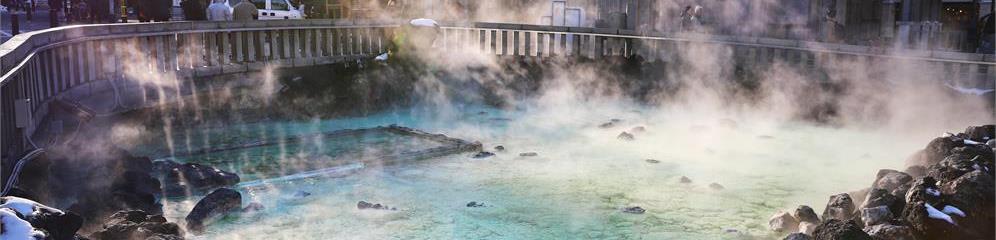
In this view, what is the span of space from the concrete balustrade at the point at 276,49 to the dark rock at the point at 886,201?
6.11m

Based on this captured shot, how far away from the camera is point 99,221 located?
31.8 feet

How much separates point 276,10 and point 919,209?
21.8 meters

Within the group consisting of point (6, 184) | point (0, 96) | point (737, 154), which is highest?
point (0, 96)

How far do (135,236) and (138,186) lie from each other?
3.08m

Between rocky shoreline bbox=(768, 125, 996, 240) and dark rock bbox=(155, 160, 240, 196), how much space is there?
7.05 metres

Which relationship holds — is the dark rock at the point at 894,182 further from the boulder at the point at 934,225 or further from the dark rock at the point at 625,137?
the dark rock at the point at 625,137

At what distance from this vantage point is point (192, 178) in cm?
1233

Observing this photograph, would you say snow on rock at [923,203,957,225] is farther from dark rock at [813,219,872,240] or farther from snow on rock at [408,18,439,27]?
snow on rock at [408,18,439,27]

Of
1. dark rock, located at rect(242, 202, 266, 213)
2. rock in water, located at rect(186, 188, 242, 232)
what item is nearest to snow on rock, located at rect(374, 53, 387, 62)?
dark rock, located at rect(242, 202, 266, 213)

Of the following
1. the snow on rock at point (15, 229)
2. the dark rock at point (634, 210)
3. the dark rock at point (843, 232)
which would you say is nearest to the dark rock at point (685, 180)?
the dark rock at point (634, 210)

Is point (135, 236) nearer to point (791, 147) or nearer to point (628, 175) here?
point (628, 175)

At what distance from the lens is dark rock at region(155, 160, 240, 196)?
12.0m

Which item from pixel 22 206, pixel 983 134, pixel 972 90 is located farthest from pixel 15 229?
pixel 972 90

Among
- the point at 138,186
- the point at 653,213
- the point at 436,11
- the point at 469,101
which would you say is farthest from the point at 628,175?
the point at 436,11
